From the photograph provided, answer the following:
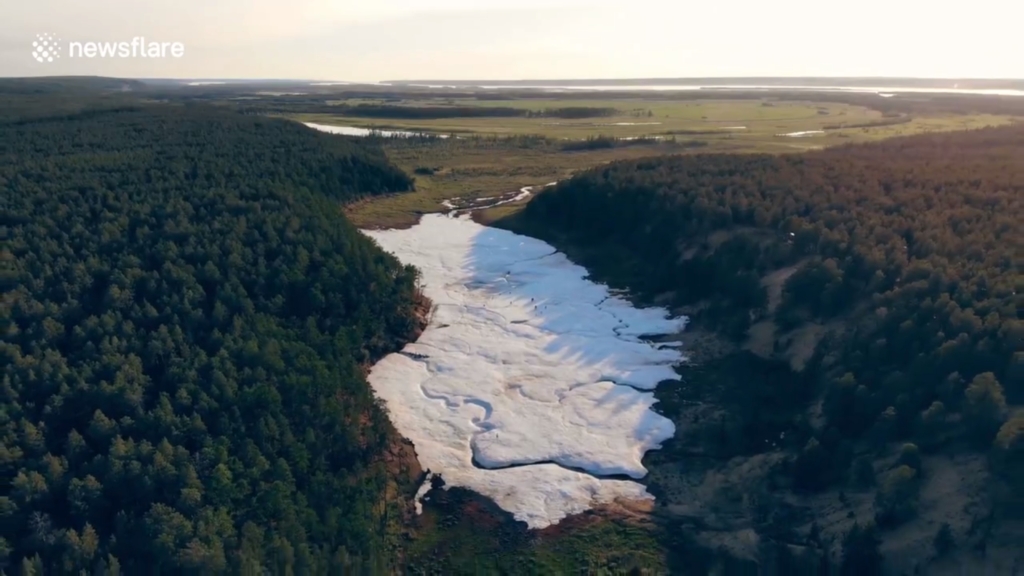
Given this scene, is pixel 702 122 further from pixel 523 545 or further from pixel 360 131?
pixel 523 545

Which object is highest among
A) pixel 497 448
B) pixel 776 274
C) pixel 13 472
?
pixel 776 274

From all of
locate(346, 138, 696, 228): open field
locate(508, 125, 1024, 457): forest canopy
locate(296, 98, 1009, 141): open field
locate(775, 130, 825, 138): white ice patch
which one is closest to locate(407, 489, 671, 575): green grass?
locate(508, 125, 1024, 457): forest canopy

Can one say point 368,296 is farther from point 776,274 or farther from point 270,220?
point 776,274

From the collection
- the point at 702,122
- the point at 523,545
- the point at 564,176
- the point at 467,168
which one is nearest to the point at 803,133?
the point at 702,122

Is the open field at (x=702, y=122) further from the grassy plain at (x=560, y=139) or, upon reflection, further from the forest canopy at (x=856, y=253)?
the forest canopy at (x=856, y=253)

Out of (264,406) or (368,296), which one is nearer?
(264,406)

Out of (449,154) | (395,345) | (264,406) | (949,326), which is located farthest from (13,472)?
(449,154)

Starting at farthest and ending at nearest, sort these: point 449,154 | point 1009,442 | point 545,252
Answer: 1. point 449,154
2. point 545,252
3. point 1009,442
